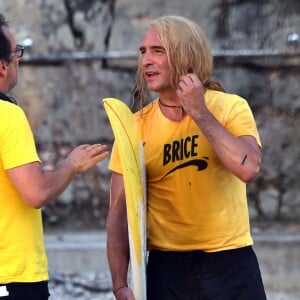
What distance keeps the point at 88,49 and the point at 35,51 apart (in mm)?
408

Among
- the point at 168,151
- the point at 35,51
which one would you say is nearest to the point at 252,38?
the point at 35,51

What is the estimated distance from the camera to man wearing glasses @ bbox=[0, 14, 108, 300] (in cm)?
Result: 324

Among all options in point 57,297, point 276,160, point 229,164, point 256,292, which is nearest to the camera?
point 229,164

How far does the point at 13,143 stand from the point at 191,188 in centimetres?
65

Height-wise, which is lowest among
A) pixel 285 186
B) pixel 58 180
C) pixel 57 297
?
pixel 57 297

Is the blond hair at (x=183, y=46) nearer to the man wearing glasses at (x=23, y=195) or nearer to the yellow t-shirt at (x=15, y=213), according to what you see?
the man wearing glasses at (x=23, y=195)

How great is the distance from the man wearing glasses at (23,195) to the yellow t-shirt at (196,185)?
23cm

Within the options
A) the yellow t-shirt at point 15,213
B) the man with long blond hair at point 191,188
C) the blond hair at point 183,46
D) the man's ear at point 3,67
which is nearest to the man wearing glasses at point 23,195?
the yellow t-shirt at point 15,213

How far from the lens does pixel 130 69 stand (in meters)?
7.06

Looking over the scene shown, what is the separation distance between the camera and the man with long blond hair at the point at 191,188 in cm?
331

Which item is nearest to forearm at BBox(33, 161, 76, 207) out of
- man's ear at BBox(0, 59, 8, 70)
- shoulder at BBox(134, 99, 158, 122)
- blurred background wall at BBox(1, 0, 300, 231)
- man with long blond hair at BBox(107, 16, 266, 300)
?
man with long blond hair at BBox(107, 16, 266, 300)

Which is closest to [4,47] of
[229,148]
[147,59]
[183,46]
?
[147,59]

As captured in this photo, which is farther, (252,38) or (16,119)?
(252,38)

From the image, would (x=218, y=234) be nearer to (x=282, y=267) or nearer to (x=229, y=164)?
(x=229, y=164)
